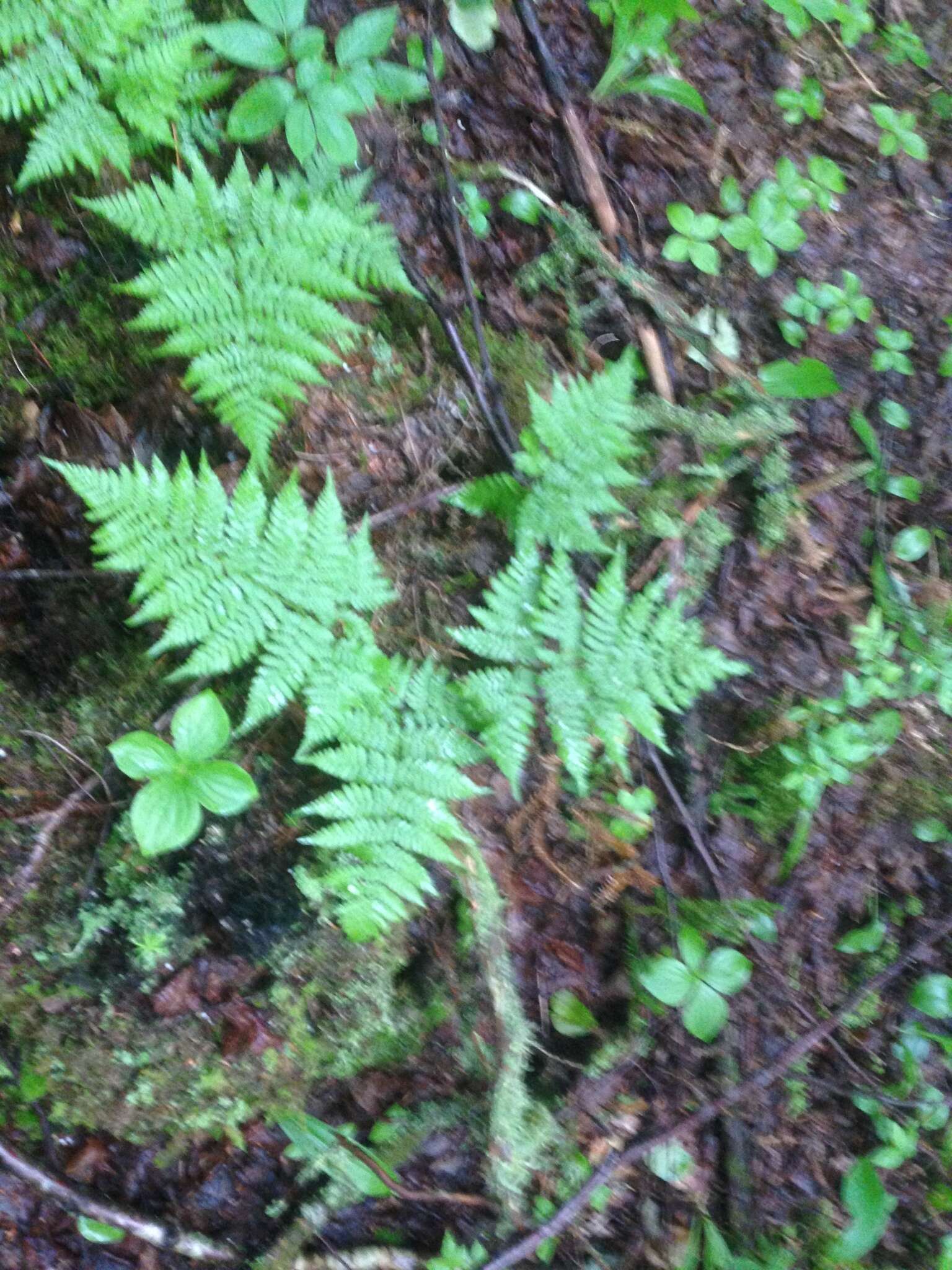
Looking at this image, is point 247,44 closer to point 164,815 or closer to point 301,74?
point 301,74

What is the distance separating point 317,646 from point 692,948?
4.97 feet

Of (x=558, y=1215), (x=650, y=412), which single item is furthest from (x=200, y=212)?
(x=558, y=1215)

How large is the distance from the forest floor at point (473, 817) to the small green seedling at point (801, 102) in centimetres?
4

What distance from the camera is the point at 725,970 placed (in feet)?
8.93

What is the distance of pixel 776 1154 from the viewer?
9.20 ft

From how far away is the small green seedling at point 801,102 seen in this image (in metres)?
3.29

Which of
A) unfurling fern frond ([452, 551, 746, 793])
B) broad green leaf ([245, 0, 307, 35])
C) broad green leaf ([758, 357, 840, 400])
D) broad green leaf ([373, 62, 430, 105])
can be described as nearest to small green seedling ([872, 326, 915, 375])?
broad green leaf ([758, 357, 840, 400])

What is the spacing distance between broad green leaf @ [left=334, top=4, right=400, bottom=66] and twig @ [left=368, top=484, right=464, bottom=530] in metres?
1.20

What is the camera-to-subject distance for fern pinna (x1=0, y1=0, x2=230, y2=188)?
218cm

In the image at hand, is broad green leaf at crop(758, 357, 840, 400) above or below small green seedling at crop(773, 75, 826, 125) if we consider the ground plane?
below

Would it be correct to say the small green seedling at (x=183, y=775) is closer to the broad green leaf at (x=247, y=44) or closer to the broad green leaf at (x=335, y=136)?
the broad green leaf at (x=335, y=136)

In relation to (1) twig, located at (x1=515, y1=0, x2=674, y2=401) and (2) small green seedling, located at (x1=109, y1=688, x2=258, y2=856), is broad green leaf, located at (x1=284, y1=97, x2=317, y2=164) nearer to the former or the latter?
(1) twig, located at (x1=515, y1=0, x2=674, y2=401)

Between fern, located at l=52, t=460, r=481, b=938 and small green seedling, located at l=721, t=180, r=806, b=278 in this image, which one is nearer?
fern, located at l=52, t=460, r=481, b=938

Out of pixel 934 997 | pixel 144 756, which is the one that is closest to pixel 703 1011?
pixel 934 997
